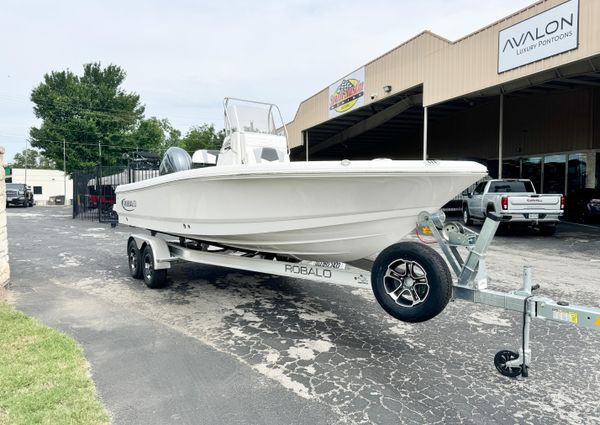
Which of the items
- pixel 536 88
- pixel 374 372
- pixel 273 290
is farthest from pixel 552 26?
pixel 374 372

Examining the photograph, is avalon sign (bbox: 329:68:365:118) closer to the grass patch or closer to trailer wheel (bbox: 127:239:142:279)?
trailer wheel (bbox: 127:239:142:279)

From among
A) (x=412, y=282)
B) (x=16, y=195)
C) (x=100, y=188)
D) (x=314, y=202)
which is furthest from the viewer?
(x=16, y=195)

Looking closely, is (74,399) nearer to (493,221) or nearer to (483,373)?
(483,373)

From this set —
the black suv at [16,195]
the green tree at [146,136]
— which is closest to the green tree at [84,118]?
the green tree at [146,136]

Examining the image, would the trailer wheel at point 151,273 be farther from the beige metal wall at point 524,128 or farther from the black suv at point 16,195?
the black suv at point 16,195

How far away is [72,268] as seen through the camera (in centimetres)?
748

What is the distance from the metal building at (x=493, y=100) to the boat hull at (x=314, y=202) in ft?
30.8

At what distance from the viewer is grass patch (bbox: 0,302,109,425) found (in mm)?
2629

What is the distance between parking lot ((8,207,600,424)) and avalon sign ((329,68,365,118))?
14.0m

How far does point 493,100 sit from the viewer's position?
901 inches

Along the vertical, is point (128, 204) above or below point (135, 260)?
above

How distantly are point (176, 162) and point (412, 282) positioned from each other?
3.90m

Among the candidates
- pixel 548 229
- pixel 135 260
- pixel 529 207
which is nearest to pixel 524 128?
pixel 548 229

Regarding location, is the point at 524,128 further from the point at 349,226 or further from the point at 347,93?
the point at 349,226
